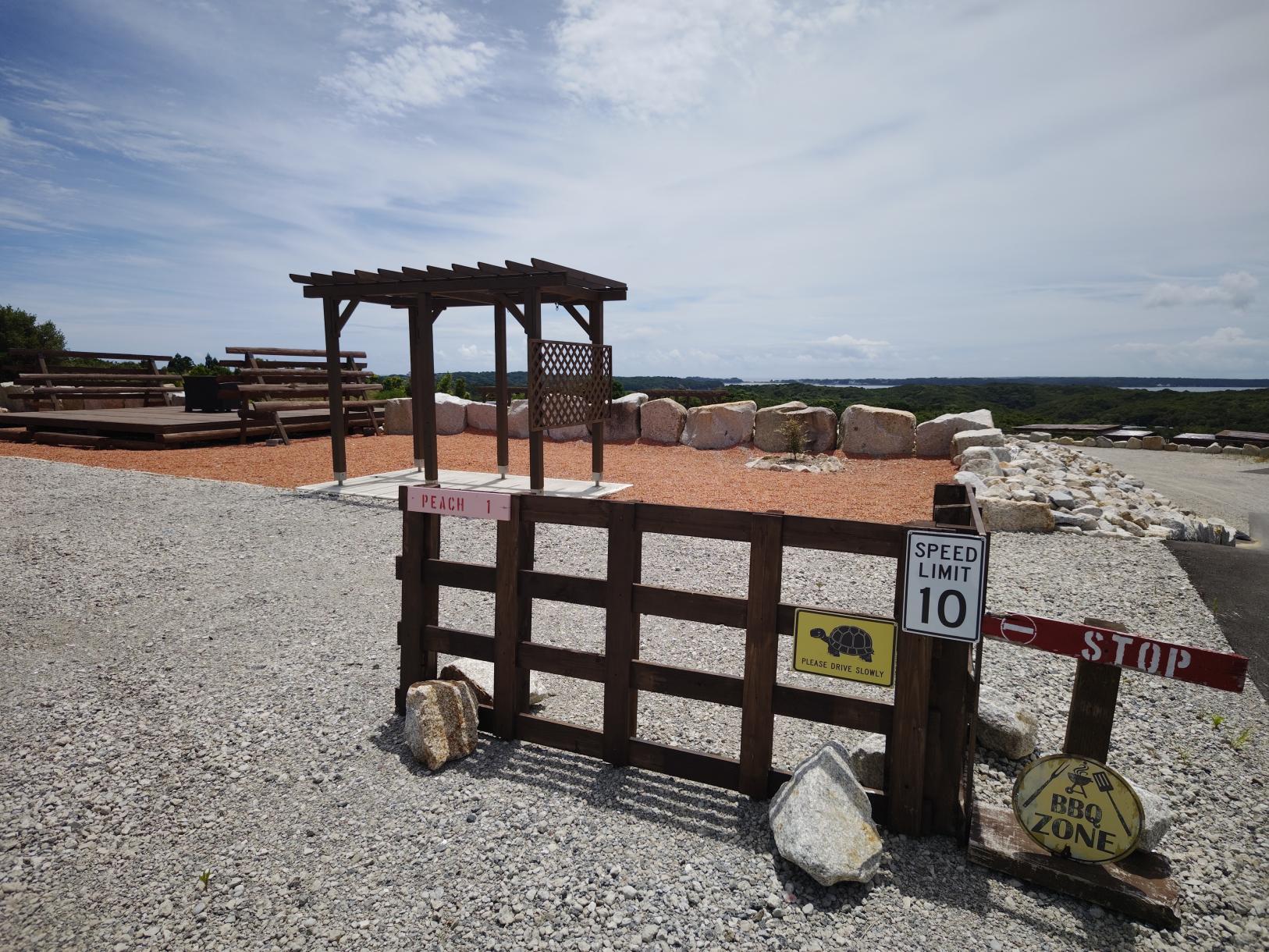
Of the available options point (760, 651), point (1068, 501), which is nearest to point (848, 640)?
point (760, 651)

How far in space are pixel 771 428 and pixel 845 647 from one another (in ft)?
37.5

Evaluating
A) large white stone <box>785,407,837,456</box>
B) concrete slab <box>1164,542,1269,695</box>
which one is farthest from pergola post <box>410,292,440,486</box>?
concrete slab <box>1164,542,1269,695</box>

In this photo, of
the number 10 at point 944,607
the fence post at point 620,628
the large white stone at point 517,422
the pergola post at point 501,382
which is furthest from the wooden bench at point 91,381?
the number 10 at point 944,607

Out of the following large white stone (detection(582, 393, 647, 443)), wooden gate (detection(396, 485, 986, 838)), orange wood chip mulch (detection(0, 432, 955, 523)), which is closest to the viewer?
wooden gate (detection(396, 485, 986, 838))

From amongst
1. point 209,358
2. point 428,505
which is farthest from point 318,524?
point 209,358

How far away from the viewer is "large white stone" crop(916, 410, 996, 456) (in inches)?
508

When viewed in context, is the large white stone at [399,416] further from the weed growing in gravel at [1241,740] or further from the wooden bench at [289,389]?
the weed growing in gravel at [1241,740]

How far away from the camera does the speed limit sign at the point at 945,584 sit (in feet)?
8.86

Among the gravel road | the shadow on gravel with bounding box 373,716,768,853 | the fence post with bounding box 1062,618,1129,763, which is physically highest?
the fence post with bounding box 1062,618,1129,763

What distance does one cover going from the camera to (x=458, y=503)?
3.59 metres

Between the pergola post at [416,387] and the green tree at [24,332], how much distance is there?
3088 cm

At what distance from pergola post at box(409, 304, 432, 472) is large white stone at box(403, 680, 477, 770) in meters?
7.14

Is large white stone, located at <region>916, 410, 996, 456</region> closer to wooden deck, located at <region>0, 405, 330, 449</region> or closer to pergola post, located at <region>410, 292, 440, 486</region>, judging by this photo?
pergola post, located at <region>410, 292, 440, 486</region>

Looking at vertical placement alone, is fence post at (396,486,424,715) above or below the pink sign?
below
